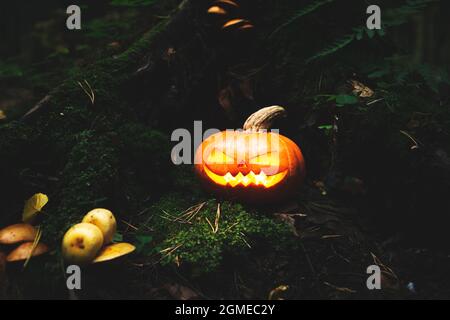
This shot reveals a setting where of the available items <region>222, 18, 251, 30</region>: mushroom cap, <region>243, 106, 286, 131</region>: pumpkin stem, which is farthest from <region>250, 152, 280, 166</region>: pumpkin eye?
<region>222, 18, 251, 30</region>: mushroom cap

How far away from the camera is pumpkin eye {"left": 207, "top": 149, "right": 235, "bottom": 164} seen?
2.72 m

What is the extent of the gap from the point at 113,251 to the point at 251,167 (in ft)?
3.73

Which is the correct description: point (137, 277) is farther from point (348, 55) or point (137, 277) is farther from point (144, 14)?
point (144, 14)

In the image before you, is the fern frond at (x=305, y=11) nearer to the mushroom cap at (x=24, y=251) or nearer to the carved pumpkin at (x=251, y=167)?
the carved pumpkin at (x=251, y=167)

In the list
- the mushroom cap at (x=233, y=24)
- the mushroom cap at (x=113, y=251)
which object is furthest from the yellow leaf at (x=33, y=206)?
the mushroom cap at (x=233, y=24)

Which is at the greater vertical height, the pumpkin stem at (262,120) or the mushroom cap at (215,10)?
the mushroom cap at (215,10)

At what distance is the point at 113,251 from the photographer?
6.94 feet

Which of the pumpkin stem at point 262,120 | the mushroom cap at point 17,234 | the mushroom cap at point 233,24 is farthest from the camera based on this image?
the mushroom cap at point 233,24

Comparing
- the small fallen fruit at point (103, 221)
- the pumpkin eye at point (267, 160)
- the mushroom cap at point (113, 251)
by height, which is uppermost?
the pumpkin eye at point (267, 160)

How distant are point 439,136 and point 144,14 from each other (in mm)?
3347

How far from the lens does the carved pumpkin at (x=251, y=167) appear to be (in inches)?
107

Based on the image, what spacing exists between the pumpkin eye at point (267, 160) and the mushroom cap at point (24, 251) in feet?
4.93

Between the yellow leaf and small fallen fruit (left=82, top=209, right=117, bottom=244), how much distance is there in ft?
1.26
